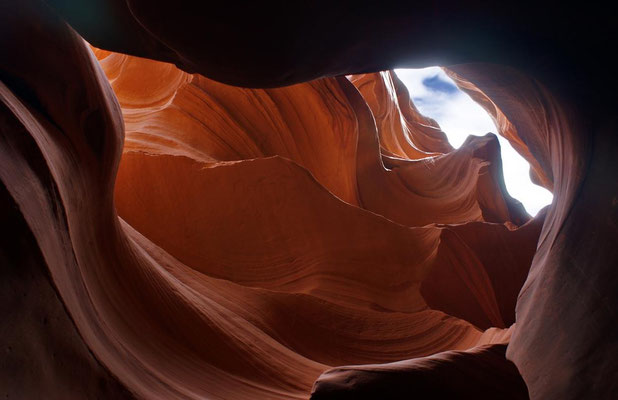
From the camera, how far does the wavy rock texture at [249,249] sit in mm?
1645

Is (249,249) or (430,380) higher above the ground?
(249,249)

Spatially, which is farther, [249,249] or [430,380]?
[249,249]

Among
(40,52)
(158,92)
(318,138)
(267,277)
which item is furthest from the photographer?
(158,92)

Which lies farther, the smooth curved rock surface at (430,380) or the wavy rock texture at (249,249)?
the smooth curved rock surface at (430,380)

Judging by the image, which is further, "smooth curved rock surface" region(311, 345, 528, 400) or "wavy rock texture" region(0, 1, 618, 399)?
"smooth curved rock surface" region(311, 345, 528, 400)

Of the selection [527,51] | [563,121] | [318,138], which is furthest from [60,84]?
[318,138]

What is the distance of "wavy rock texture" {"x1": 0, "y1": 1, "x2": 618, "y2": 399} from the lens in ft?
5.40

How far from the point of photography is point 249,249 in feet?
13.6

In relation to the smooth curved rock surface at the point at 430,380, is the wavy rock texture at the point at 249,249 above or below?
above

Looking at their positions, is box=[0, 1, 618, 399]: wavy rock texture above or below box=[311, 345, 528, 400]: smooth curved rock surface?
above

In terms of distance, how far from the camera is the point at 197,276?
3.58 metres

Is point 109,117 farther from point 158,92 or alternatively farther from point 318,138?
point 158,92

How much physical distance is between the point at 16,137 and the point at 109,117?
720 millimetres

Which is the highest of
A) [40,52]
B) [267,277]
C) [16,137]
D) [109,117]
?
[40,52]
